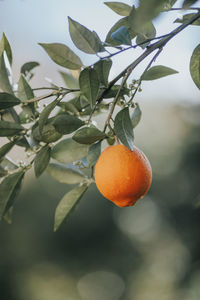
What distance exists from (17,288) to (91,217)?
3.30ft

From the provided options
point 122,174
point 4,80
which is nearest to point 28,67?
point 4,80

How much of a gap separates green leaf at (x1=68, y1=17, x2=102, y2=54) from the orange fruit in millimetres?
157

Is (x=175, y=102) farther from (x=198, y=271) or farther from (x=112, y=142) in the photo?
(x=112, y=142)

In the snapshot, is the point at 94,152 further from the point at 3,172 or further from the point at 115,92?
the point at 3,172

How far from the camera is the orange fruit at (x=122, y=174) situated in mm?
560

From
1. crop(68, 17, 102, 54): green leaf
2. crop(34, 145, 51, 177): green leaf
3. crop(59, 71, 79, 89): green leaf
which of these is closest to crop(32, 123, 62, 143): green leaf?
crop(34, 145, 51, 177): green leaf

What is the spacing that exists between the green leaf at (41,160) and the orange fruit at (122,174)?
101 millimetres

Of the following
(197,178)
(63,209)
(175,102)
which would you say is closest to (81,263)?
(197,178)

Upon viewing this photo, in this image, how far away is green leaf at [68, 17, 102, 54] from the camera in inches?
21.2

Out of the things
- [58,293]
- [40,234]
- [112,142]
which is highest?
[112,142]

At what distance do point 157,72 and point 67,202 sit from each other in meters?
0.31

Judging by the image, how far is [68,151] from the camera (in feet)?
2.08

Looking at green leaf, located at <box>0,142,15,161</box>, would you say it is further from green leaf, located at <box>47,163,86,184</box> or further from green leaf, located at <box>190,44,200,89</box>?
green leaf, located at <box>190,44,200,89</box>

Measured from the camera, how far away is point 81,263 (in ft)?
11.9
